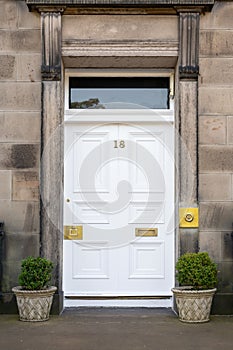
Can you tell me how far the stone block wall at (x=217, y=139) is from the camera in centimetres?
768

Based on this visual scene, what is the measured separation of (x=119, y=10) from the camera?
7.77m

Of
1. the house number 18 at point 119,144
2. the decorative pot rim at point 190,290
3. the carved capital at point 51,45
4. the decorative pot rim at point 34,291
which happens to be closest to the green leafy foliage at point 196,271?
the decorative pot rim at point 190,290

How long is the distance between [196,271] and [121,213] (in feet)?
4.71

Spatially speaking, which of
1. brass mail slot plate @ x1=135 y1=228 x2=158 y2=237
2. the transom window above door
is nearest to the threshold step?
brass mail slot plate @ x1=135 y1=228 x2=158 y2=237

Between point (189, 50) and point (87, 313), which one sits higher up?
point (189, 50)

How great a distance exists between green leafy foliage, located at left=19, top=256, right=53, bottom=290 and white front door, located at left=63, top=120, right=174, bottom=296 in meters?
0.89

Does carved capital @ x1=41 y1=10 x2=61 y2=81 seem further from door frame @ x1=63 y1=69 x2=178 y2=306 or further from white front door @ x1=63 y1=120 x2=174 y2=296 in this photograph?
white front door @ x1=63 y1=120 x2=174 y2=296

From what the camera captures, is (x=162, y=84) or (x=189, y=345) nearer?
(x=189, y=345)

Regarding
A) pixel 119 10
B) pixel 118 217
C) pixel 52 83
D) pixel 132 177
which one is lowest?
pixel 118 217

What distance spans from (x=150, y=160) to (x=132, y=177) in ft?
1.01

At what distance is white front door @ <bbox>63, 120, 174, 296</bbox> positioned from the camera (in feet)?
26.7

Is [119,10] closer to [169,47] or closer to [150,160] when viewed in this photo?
[169,47]

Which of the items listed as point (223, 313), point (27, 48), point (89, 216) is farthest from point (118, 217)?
point (27, 48)

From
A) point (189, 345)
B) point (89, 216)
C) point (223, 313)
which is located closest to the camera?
point (189, 345)
